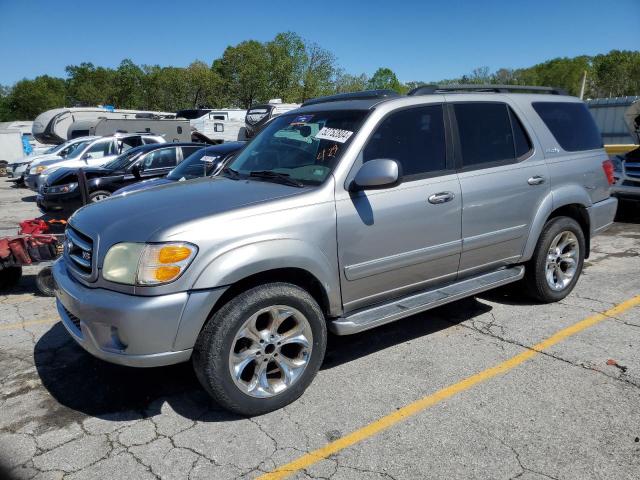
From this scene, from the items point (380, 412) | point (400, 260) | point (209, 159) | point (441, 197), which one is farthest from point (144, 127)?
point (380, 412)

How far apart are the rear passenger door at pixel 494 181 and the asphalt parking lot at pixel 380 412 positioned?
0.74 m

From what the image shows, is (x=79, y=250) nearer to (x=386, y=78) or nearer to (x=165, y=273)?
(x=165, y=273)

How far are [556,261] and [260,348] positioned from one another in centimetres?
324

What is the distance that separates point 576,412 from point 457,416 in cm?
74

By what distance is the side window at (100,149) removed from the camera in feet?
52.4

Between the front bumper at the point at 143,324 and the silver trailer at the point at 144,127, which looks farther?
the silver trailer at the point at 144,127

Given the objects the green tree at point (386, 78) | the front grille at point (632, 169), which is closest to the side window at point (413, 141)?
the front grille at point (632, 169)

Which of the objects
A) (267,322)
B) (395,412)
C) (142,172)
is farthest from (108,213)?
(142,172)

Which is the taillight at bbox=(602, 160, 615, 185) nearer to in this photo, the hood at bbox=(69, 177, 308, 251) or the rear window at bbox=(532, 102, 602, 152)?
the rear window at bbox=(532, 102, 602, 152)

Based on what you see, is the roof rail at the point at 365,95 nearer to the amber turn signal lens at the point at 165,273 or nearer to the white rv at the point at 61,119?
the amber turn signal lens at the point at 165,273

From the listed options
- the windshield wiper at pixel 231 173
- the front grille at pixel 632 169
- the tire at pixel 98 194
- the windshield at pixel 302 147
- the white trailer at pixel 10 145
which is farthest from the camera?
the white trailer at pixel 10 145

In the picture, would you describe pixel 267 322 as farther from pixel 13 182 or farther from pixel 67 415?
pixel 13 182

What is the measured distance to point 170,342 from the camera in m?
2.82

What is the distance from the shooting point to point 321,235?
128 inches
